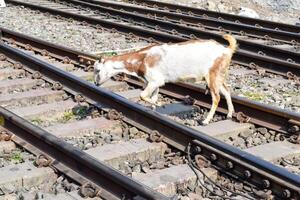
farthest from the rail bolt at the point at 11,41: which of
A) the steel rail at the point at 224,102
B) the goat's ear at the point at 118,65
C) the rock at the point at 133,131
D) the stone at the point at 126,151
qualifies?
the stone at the point at 126,151

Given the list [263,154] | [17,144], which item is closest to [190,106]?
[263,154]

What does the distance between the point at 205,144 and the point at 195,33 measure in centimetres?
684

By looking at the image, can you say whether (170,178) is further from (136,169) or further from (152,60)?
(152,60)

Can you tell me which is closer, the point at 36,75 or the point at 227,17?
the point at 36,75

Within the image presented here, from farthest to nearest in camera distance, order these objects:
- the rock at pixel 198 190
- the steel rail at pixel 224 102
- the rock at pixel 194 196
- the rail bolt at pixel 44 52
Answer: the rail bolt at pixel 44 52 → the steel rail at pixel 224 102 → the rock at pixel 198 190 → the rock at pixel 194 196

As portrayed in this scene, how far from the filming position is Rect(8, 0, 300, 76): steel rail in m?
9.10

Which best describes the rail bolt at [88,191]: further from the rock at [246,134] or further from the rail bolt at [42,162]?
the rock at [246,134]

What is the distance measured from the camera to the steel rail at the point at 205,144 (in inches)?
186

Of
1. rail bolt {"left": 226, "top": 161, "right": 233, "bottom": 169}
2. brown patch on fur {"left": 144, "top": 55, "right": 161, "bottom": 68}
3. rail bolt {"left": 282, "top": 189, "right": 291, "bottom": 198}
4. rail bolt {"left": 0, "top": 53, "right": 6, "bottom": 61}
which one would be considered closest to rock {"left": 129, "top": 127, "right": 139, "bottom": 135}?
brown patch on fur {"left": 144, "top": 55, "right": 161, "bottom": 68}

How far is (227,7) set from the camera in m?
18.0

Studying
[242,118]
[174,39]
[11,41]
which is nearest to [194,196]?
[242,118]

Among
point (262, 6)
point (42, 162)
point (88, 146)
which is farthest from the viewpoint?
point (262, 6)

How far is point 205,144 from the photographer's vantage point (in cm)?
545

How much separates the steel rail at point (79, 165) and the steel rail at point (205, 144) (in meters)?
1.06
